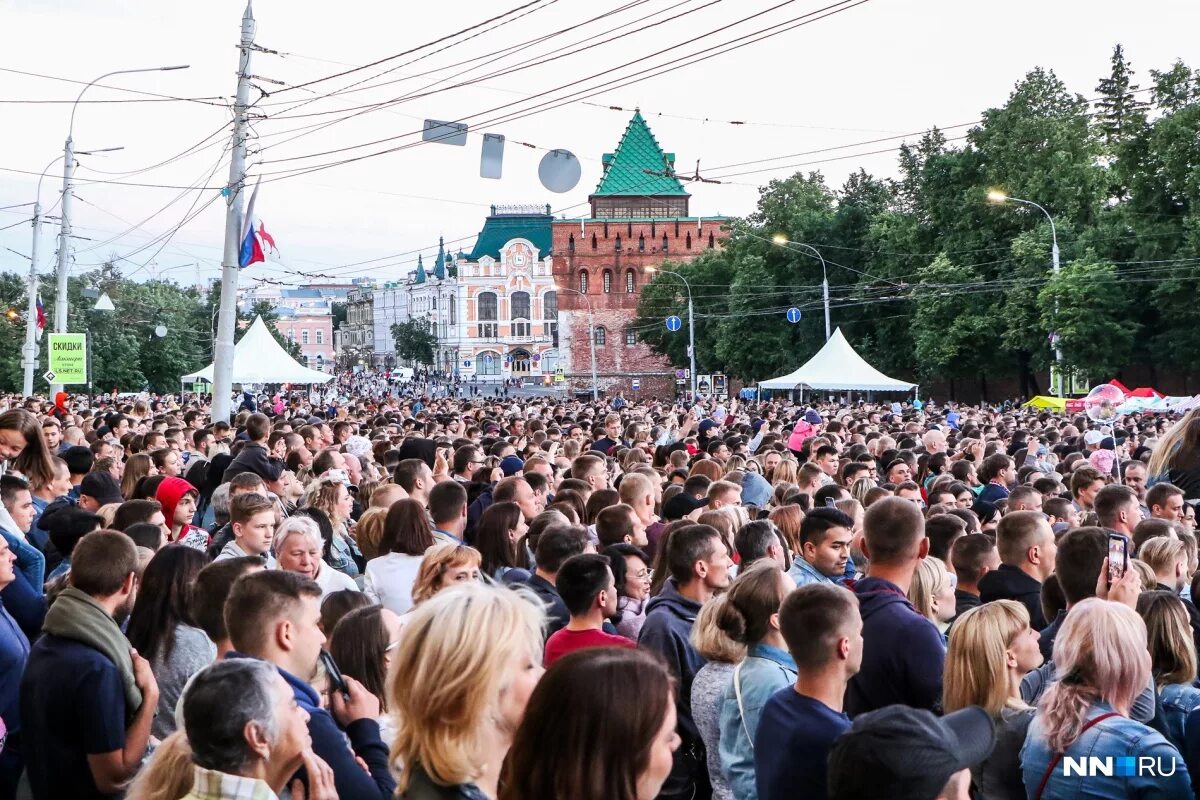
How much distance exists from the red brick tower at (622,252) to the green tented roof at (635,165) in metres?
0.08

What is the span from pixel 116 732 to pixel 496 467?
27.0ft

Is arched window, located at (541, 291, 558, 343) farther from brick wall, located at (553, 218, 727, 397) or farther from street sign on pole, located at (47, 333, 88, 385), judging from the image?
street sign on pole, located at (47, 333, 88, 385)

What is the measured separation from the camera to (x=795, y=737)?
14.2ft

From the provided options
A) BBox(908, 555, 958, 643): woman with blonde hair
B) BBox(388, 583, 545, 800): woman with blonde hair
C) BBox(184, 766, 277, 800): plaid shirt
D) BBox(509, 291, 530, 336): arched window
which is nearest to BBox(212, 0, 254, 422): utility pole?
BBox(908, 555, 958, 643): woman with blonde hair

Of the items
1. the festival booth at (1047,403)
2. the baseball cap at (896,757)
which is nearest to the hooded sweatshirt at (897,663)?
the baseball cap at (896,757)

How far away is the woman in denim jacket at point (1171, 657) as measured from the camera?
4.96 metres

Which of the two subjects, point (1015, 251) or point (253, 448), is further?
point (1015, 251)

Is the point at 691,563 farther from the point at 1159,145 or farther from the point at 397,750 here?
the point at 1159,145

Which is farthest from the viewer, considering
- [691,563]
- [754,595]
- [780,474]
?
[780,474]

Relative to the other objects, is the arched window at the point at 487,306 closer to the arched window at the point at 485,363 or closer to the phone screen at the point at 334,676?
the arched window at the point at 485,363

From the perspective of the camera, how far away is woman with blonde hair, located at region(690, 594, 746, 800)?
5254mm

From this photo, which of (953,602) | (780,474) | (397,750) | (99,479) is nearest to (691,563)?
(953,602)

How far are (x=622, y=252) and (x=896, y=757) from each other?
106 meters

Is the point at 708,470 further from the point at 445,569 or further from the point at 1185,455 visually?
the point at 445,569
